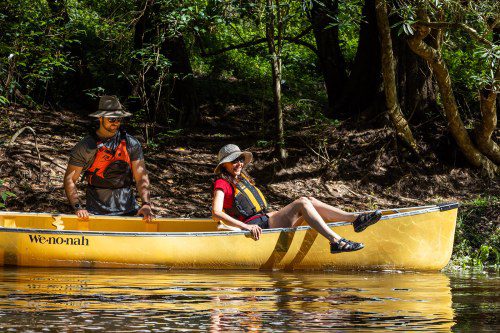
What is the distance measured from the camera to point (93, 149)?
8.65m

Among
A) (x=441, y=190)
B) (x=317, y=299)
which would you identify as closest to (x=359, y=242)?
(x=317, y=299)

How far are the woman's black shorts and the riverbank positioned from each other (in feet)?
9.72

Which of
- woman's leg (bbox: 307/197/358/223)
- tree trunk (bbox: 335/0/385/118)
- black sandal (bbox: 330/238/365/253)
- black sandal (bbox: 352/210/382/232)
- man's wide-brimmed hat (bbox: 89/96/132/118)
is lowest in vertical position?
black sandal (bbox: 330/238/365/253)

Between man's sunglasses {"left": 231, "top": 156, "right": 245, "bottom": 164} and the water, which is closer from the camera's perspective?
the water

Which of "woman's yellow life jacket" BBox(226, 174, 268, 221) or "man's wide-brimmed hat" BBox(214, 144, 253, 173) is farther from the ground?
"man's wide-brimmed hat" BBox(214, 144, 253, 173)

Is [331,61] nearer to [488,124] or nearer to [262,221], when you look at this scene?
[488,124]

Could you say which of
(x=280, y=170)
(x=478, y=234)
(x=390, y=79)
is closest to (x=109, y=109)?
(x=478, y=234)

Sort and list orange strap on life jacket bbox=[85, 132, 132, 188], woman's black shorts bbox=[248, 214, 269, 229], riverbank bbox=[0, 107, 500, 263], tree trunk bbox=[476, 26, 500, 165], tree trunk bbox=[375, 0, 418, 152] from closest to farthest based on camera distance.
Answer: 1. woman's black shorts bbox=[248, 214, 269, 229]
2. orange strap on life jacket bbox=[85, 132, 132, 188]
3. tree trunk bbox=[476, 26, 500, 165]
4. riverbank bbox=[0, 107, 500, 263]
5. tree trunk bbox=[375, 0, 418, 152]

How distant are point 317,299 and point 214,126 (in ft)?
31.3

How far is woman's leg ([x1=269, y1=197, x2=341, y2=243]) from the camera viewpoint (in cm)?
822

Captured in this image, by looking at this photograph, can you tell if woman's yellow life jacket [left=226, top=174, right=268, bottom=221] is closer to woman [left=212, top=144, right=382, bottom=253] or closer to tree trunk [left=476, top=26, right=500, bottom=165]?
woman [left=212, top=144, right=382, bottom=253]

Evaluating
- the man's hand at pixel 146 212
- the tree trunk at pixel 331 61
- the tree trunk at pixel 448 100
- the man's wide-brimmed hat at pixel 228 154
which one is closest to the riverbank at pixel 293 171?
the tree trunk at pixel 448 100

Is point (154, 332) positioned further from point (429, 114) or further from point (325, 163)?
point (429, 114)

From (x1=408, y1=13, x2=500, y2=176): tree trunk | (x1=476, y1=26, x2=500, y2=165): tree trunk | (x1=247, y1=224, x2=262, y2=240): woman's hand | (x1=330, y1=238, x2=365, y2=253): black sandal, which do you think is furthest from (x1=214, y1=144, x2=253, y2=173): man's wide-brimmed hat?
(x1=476, y1=26, x2=500, y2=165): tree trunk
